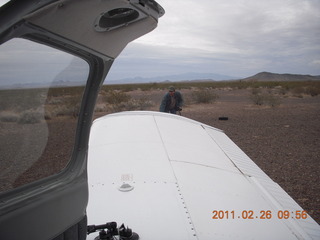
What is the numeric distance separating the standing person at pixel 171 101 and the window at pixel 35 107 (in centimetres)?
866

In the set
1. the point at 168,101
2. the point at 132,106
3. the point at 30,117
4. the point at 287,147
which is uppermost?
the point at 30,117

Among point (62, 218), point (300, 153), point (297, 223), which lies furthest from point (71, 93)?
point (300, 153)

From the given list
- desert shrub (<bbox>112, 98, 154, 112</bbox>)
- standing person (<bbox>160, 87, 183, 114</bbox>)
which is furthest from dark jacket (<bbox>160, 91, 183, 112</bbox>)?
desert shrub (<bbox>112, 98, 154, 112</bbox>)

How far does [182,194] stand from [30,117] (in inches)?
66.7

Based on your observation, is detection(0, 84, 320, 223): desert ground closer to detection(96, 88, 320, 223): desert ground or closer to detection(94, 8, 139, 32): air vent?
detection(96, 88, 320, 223): desert ground

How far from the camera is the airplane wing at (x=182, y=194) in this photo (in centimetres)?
232

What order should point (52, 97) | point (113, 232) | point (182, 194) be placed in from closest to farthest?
point (52, 97), point (113, 232), point (182, 194)

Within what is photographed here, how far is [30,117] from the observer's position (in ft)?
4.56

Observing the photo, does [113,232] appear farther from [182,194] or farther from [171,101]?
[171,101]

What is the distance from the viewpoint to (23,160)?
4.72 ft

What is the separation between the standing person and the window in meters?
8.66

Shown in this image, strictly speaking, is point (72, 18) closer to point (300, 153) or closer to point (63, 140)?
point (63, 140)

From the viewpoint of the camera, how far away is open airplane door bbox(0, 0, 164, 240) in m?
1.17

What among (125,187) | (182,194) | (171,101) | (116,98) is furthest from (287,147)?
(116,98)
